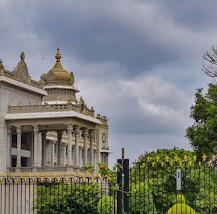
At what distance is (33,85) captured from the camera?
43.2m

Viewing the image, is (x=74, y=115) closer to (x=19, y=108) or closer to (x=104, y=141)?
(x=19, y=108)

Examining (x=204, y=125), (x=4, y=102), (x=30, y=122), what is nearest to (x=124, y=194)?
(x=204, y=125)

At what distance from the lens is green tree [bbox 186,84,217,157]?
2806 centimetres

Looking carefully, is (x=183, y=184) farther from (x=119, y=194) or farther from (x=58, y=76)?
(x=58, y=76)

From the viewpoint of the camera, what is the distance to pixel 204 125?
28.3 m

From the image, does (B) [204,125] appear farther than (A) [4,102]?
No

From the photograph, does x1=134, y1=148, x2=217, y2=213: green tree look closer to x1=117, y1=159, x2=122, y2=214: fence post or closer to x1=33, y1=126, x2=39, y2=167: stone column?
x1=117, y1=159, x2=122, y2=214: fence post

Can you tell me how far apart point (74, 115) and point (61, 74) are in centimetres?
1438

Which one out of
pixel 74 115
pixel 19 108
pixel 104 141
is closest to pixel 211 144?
pixel 74 115

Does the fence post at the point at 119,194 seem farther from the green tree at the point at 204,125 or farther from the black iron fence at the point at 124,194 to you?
the green tree at the point at 204,125

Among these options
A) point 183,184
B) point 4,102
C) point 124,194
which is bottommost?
point 124,194

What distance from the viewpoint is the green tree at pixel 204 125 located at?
2806 cm

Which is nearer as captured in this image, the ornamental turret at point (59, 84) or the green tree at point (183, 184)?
the green tree at point (183, 184)

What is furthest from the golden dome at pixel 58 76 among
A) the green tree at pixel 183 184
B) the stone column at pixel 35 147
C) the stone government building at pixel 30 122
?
the green tree at pixel 183 184
